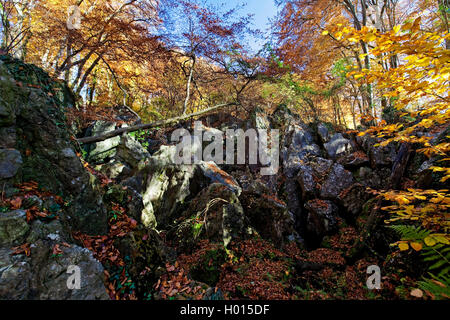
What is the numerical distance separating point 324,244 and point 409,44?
578 centimetres

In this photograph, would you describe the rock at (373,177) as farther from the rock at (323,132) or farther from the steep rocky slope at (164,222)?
the rock at (323,132)

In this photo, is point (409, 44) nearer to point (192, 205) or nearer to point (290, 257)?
point (290, 257)

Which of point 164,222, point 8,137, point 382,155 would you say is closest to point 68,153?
point 8,137

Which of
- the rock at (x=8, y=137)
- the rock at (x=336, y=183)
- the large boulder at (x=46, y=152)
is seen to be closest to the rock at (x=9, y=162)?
the large boulder at (x=46, y=152)

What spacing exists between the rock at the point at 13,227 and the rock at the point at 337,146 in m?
10.5

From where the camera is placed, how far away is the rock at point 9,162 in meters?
2.56

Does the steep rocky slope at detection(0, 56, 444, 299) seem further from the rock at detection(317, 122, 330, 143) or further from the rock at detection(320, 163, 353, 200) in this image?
the rock at detection(317, 122, 330, 143)

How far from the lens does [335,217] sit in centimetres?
657

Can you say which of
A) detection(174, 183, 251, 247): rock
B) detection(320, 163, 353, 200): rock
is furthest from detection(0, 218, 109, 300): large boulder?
detection(320, 163, 353, 200): rock

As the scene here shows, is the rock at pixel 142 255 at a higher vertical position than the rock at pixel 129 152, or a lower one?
lower

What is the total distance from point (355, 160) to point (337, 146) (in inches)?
65.0

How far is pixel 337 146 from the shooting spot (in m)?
9.40

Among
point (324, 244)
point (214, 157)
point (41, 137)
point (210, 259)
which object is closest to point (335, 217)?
point (324, 244)

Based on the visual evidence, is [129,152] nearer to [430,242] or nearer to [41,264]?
[41,264]
